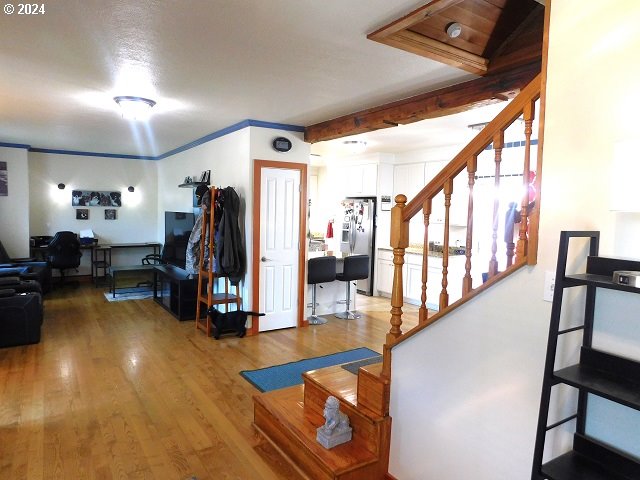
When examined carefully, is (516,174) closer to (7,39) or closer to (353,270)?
(353,270)

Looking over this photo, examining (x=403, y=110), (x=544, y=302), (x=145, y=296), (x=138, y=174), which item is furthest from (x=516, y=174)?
(x=138, y=174)

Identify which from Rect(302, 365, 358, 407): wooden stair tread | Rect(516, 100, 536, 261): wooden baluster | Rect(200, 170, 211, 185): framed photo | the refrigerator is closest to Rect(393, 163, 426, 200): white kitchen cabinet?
the refrigerator

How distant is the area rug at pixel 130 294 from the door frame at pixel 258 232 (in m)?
2.61

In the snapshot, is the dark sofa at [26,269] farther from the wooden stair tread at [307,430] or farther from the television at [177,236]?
the wooden stair tread at [307,430]

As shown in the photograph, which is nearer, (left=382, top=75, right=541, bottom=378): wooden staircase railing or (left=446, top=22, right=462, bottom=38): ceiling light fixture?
(left=382, top=75, right=541, bottom=378): wooden staircase railing

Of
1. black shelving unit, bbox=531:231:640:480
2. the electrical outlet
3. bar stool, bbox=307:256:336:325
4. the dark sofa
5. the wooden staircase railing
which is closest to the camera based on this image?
black shelving unit, bbox=531:231:640:480

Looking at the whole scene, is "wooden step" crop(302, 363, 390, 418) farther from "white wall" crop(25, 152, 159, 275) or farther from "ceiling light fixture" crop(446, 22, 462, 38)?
"white wall" crop(25, 152, 159, 275)

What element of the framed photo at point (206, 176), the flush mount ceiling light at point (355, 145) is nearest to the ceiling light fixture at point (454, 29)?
the flush mount ceiling light at point (355, 145)

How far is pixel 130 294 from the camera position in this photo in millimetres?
6656

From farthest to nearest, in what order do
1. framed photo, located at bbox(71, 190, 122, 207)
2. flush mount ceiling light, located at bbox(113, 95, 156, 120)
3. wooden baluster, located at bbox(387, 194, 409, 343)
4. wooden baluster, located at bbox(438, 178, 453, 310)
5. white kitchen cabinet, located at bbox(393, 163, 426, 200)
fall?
framed photo, located at bbox(71, 190, 122, 207)
white kitchen cabinet, located at bbox(393, 163, 426, 200)
flush mount ceiling light, located at bbox(113, 95, 156, 120)
wooden baluster, located at bbox(387, 194, 409, 343)
wooden baluster, located at bbox(438, 178, 453, 310)

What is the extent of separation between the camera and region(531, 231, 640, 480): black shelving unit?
1383 mm

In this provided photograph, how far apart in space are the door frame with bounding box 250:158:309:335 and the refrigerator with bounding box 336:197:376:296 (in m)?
1.88

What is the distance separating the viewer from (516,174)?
16.4 ft

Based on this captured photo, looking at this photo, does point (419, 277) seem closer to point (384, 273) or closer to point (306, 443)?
point (384, 273)
